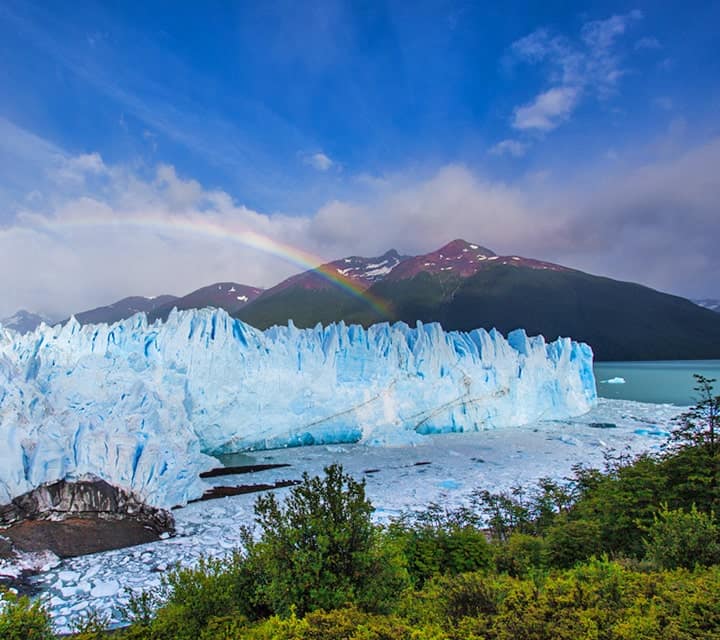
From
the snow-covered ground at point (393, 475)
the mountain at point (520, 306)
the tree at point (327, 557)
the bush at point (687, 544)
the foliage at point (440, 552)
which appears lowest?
the snow-covered ground at point (393, 475)

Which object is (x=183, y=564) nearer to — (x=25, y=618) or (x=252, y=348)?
(x=25, y=618)

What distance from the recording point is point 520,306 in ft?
390

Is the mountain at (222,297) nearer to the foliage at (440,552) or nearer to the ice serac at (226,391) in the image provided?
the ice serac at (226,391)

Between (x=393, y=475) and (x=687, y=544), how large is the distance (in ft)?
46.5

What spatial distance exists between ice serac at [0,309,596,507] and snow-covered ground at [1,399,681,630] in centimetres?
176

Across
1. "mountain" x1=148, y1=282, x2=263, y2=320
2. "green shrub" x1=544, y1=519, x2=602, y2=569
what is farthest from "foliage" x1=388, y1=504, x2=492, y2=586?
"mountain" x1=148, y1=282, x2=263, y2=320

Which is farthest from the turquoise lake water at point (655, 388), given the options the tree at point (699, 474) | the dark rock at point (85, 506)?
the dark rock at point (85, 506)

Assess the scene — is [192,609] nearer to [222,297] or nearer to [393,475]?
[393,475]

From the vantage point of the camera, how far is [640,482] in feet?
34.5

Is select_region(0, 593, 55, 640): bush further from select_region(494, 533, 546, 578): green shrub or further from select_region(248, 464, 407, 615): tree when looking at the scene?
select_region(494, 533, 546, 578): green shrub

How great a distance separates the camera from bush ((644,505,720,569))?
22.4ft

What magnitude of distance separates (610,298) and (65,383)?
131m

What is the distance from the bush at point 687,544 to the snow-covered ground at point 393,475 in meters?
8.52

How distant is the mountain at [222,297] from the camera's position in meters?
156
